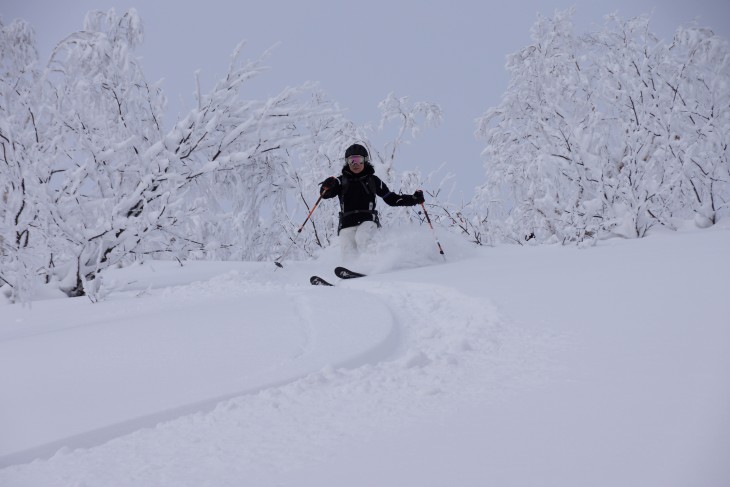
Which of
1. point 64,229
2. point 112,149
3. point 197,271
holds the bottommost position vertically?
point 197,271

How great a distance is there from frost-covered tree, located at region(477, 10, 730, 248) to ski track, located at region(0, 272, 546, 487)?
4.67 meters

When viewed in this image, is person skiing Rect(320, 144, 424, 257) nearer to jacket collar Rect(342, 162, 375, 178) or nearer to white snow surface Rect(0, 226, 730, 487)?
jacket collar Rect(342, 162, 375, 178)

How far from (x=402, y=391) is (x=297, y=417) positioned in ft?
1.17

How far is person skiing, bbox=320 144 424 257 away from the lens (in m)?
6.42

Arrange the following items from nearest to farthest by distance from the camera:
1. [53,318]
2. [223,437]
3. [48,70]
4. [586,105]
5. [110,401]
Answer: [223,437], [110,401], [53,318], [48,70], [586,105]

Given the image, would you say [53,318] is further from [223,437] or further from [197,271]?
[223,437]

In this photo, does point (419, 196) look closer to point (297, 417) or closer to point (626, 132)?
point (626, 132)

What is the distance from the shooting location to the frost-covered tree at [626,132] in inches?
239

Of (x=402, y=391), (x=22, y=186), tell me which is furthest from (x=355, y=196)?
(x=402, y=391)

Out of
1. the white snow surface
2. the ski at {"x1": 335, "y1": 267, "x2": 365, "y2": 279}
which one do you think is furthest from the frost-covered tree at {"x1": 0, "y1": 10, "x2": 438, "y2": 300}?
the white snow surface

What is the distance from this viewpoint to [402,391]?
1.73 m

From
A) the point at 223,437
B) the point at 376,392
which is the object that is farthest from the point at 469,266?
the point at 223,437

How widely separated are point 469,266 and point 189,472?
3.92m

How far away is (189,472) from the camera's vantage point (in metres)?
1.32
